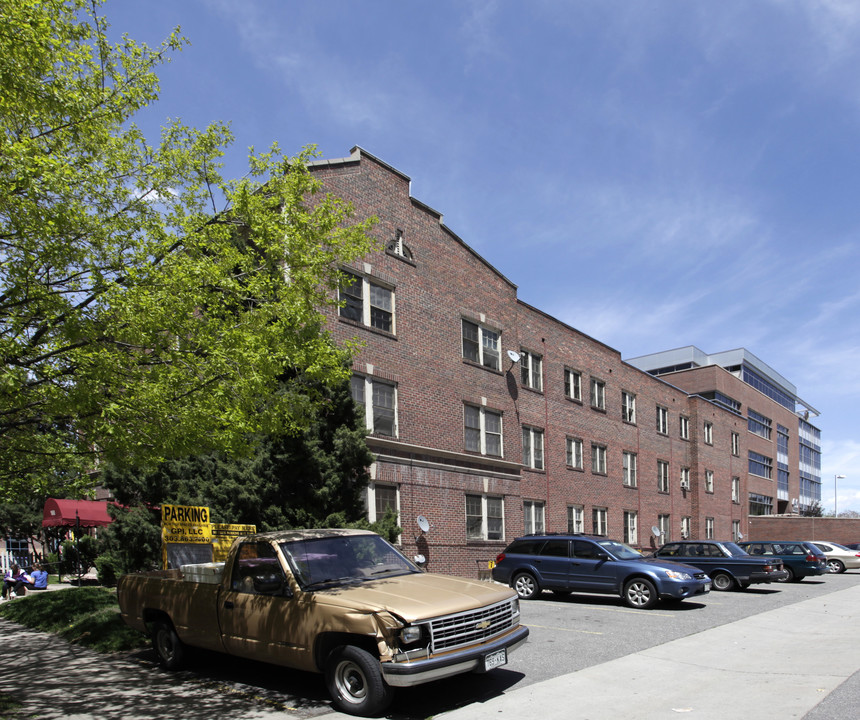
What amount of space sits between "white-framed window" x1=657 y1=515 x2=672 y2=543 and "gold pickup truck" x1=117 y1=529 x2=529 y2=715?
32745 mm

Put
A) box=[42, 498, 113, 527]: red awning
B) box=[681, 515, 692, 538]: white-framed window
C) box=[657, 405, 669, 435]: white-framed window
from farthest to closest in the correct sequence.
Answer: box=[681, 515, 692, 538]: white-framed window < box=[657, 405, 669, 435]: white-framed window < box=[42, 498, 113, 527]: red awning

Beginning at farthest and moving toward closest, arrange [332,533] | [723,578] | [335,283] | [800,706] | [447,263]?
[447,263], [723,578], [335,283], [332,533], [800,706]

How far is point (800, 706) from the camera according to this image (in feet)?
23.8

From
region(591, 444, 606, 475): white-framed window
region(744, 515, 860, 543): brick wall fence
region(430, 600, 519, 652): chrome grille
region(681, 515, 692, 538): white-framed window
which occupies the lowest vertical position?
region(744, 515, 860, 543): brick wall fence

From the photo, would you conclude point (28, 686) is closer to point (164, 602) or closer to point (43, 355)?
point (164, 602)

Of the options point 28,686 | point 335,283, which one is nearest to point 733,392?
point 335,283

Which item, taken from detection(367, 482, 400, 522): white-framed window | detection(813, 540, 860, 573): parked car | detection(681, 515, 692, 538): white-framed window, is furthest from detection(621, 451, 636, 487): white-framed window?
detection(367, 482, 400, 522): white-framed window

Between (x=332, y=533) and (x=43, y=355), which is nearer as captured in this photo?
(x=43, y=355)

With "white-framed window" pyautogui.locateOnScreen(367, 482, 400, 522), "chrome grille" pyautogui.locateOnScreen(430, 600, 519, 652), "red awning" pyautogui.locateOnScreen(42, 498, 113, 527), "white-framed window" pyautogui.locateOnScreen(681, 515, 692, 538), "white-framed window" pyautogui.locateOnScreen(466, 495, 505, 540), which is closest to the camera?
"chrome grille" pyautogui.locateOnScreen(430, 600, 519, 652)

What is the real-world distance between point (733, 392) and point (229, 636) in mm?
54593

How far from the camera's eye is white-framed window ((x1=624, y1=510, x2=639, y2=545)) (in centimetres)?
3494

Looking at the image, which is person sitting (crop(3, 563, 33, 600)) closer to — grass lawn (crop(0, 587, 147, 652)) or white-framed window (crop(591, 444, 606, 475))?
grass lawn (crop(0, 587, 147, 652))

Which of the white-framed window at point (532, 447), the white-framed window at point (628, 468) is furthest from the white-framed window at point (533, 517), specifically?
the white-framed window at point (628, 468)

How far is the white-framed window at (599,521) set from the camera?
31719 millimetres
